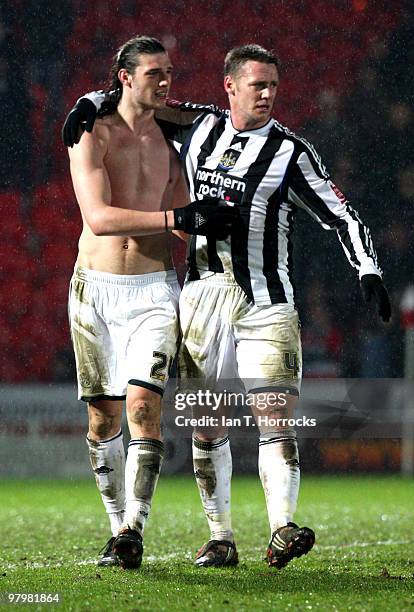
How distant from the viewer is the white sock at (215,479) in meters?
4.47

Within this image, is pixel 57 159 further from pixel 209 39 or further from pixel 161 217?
pixel 161 217

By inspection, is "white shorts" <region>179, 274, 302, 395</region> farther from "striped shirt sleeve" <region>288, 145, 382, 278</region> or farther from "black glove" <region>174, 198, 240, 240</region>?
"striped shirt sleeve" <region>288, 145, 382, 278</region>

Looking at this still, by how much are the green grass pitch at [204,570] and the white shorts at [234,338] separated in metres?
0.69

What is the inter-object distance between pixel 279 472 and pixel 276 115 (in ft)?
31.4

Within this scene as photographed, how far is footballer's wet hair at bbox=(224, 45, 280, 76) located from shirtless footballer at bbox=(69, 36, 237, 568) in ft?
0.74

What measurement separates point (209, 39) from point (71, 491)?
20.8 ft

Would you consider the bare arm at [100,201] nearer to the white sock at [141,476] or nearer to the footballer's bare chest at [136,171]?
the footballer's bare chest at [136,171]

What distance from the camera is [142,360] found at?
4.26 meters

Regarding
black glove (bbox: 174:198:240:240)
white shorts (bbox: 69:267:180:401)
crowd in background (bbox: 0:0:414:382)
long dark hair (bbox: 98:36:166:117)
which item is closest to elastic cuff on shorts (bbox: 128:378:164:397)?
white shorts (bbox: 69:267:180:401)

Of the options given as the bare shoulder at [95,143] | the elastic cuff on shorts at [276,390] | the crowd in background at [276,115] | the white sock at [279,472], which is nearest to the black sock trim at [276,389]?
the elastic cuff on shorts at [276,390]

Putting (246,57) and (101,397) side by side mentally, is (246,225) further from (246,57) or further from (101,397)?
(101,397)

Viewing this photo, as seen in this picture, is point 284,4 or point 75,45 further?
point 284,4

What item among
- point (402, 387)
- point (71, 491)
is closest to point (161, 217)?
point (71, 491)

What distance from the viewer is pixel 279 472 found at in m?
4.13
